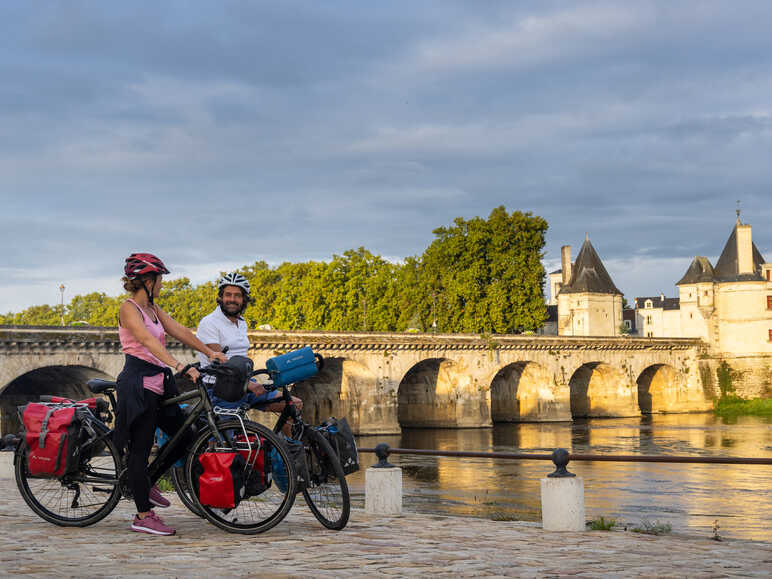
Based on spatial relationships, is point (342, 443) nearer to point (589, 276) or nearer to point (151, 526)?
point (151, 526)

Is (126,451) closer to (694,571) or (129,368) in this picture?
(129,368)

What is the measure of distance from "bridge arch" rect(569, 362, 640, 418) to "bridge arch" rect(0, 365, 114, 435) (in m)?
30.2

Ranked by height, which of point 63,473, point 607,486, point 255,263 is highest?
point 255,263

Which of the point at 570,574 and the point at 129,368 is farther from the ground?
the point at 129,368

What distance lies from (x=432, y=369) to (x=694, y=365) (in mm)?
20121

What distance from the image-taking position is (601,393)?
58.5 meters

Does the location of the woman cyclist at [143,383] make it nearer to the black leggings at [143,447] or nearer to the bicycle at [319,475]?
the black leggings at [143,447]

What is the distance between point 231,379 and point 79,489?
4.96 feet

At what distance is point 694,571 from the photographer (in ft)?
17.8

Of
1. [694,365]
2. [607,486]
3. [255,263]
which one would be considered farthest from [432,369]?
[255,263]

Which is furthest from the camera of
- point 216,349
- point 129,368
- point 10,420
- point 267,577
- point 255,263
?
point 255,263

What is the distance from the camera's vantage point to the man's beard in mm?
7414

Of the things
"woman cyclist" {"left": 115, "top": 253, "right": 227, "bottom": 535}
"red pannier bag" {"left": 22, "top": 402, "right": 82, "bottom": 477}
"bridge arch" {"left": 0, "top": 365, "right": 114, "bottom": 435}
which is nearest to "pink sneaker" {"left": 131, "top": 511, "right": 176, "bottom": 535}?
"woman cyclist" {"left": 115, "top": 253, "right": 227, "bottom": 535}

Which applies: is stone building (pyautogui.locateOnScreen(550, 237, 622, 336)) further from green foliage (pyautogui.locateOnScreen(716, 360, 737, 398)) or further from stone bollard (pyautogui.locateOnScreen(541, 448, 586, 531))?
stone bollard (pyautogui.locateOnScreen(541, 448, 586, 531))
